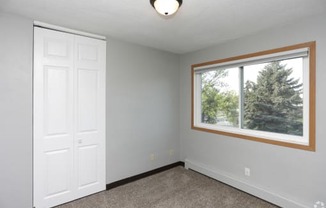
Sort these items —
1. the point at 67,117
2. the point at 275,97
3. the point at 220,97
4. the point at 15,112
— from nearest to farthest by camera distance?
1. the point at 15,112
2. the point at 67,117
3. the point at 275,97
4. the point at 220,97

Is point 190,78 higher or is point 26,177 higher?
point 190,78

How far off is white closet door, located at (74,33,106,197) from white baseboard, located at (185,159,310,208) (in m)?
1.73

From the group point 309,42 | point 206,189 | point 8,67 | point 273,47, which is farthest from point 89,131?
point 309,42

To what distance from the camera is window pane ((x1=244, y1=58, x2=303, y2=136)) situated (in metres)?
2.35

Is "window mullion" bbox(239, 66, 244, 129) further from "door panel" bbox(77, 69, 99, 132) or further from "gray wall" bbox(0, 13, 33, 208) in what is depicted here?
"gray wall" bbox(0, 13, 33, 208)

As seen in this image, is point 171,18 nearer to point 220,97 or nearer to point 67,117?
point 220,97

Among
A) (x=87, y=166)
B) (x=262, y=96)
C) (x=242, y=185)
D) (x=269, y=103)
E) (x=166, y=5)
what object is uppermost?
(x=166, y=5)

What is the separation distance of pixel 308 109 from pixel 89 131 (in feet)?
9.59

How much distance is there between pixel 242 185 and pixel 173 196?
1.08 meters

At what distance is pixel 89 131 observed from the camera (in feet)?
8.68

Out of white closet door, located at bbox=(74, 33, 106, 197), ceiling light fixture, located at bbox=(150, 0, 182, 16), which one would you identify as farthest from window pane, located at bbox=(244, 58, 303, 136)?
white closet door, located at bbox=(74, 33, 106, 197)

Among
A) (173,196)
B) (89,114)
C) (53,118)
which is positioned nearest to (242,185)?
(173,196)

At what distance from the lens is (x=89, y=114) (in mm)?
2639

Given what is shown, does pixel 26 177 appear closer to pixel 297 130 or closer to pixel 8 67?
pixel 8 67
